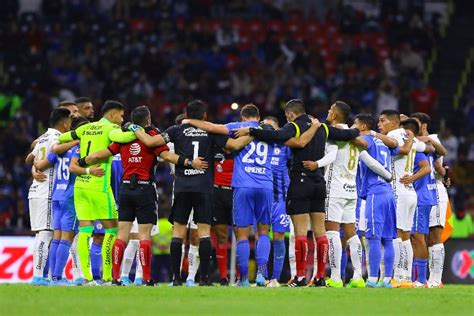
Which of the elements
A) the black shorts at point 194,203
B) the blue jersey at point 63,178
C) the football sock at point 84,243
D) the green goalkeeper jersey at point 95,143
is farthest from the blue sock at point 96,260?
the black shorts at point 194,203

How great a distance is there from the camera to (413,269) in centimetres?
2312

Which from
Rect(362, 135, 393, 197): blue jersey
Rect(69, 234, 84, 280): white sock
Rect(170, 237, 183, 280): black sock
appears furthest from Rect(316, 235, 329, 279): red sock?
Rect(69, 234, 84, 280): white sock

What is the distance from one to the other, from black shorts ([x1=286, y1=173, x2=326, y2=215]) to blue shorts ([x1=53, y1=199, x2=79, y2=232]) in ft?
10.7

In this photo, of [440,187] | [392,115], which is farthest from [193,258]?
[440,187]

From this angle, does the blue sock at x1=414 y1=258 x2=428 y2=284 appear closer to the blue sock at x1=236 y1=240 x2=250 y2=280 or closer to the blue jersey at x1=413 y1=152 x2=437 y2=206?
the blue jersey at x1=413 y1=152 x2=437 y2=206

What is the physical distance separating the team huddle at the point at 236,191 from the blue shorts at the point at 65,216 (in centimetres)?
2

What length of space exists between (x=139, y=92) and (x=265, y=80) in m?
3.53

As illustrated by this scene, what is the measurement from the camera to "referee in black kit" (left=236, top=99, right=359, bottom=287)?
19.6 meters

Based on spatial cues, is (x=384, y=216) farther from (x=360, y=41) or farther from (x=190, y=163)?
(x=360, y=41)

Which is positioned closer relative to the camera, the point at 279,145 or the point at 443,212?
the point at 279,145

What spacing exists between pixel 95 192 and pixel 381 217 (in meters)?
4.43

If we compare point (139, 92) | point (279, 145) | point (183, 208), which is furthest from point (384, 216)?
point (139, 92)

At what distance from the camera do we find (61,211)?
20.1m

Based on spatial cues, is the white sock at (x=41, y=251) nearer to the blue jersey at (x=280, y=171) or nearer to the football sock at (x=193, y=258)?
the football sock at (x=193, y=258)
